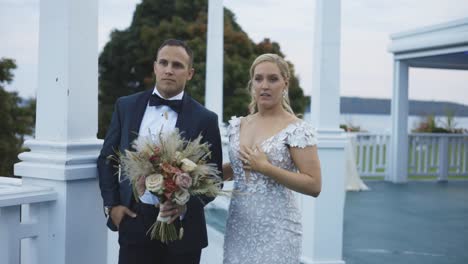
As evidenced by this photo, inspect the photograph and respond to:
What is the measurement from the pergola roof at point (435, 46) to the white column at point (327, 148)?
5.69 metres

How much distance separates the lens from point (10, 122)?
30.6ft

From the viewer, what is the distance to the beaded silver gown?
2785 millimetres

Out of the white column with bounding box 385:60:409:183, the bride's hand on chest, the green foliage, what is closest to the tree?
the green foliage

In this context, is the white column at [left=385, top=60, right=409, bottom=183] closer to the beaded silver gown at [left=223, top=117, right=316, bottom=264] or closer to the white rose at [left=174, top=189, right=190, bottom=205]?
the beaded silver gown at [left=223, top=117, right=316, bottom=264]

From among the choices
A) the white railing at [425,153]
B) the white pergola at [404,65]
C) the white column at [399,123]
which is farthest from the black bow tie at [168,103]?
the white railing at [425,153]

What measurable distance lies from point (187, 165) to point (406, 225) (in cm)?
643

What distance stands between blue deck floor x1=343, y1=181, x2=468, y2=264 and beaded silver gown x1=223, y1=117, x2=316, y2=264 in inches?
128

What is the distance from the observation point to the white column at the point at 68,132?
2.87 meters

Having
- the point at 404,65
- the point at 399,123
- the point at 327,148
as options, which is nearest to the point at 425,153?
the point at 399,123

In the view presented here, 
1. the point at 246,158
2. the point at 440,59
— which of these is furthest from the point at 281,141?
the point at 440,59

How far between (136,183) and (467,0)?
34.1ft

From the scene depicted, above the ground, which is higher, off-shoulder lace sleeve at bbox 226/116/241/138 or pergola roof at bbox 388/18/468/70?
pergola roof at bbox 388/18/468/70

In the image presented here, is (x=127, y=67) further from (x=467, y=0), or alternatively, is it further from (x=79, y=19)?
(x=79, y=19)

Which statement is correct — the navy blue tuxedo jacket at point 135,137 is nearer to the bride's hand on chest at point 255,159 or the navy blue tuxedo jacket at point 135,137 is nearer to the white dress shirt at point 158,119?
the white dress shirt at point 158,119
